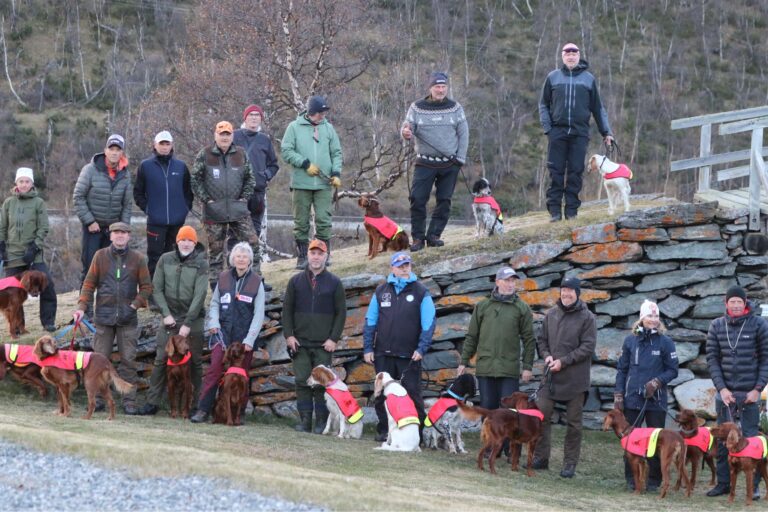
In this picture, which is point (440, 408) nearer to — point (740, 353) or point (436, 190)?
point (740, 353)

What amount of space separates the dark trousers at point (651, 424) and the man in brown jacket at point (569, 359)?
459 mm

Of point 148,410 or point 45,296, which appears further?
point 45,296

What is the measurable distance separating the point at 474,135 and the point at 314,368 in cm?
3383

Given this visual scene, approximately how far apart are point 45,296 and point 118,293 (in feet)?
5.95

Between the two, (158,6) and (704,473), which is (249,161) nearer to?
(704,473)

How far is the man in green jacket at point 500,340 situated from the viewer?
10.2 m

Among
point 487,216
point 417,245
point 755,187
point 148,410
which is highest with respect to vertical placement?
point 755,187

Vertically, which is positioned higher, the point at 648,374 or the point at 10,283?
the point at 10,283

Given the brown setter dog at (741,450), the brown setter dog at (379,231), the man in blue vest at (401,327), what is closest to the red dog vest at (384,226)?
the brown setter dog at (379,231)

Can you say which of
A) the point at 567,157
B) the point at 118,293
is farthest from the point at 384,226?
the point at 118,293

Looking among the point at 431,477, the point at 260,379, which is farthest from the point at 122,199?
the point at 431,477

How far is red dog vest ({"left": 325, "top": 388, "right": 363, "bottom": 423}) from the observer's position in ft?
34.4

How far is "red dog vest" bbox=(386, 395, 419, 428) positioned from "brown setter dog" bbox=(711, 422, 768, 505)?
2595 millimetres

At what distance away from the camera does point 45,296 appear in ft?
39.6
